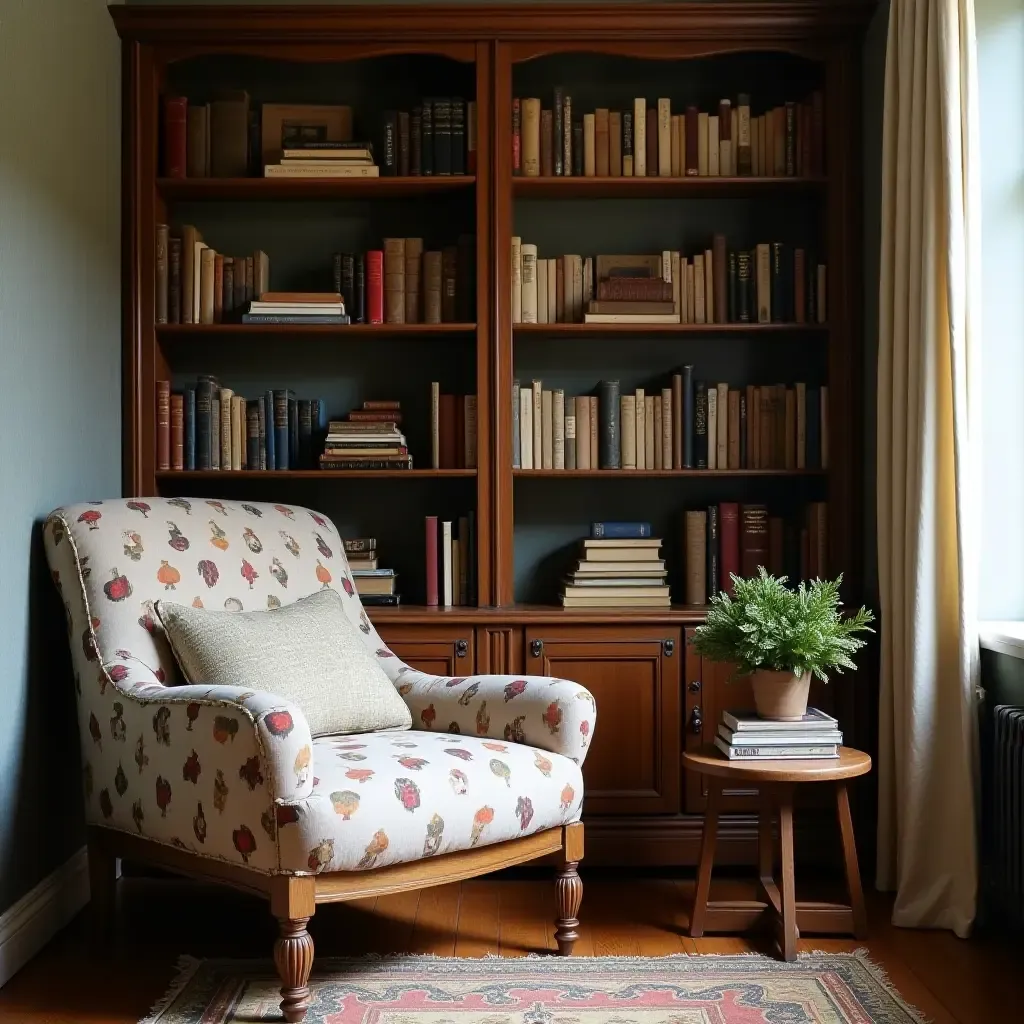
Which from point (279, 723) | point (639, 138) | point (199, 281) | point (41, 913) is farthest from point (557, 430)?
point (41, 913)

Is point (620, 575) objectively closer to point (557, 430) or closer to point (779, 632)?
point (557, 430)

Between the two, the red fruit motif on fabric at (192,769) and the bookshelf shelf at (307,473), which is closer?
the red fruit motif on fabric at (192,769)

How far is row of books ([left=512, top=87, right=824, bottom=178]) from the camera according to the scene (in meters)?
3.47

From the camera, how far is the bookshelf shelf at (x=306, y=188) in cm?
341

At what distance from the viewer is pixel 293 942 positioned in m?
2.22

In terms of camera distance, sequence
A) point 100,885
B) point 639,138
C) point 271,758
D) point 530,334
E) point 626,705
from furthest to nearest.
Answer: point 530,334, point 639,138, point 626,705, point 100,885, point 271,758

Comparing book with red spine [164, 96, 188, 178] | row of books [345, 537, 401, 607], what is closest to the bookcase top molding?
book with red spine [164, 96, 188, 178]

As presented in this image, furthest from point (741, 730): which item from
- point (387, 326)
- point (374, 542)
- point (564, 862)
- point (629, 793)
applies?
point (387, 326)

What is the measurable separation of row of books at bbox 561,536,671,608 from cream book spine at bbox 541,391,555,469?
26 cm

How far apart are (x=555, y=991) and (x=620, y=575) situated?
51.5 inches

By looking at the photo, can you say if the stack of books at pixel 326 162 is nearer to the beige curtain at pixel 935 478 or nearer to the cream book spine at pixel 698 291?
the cream book spine at pixel 698 291

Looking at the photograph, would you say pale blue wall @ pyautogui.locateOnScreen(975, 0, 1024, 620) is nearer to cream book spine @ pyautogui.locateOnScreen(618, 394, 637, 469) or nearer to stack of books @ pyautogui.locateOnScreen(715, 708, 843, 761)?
stack of books @ pyautogui.locateOnScreen(715, 708, 843, 761)

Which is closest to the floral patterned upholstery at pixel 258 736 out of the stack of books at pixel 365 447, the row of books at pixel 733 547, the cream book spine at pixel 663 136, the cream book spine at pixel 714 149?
the stack of books at pixel 365 447

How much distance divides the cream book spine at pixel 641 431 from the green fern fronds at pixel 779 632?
83cm
